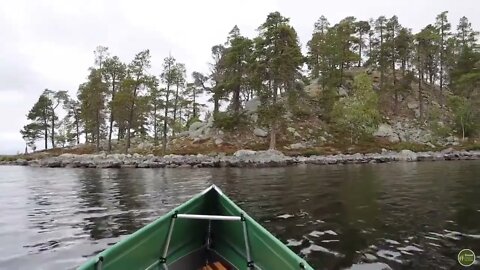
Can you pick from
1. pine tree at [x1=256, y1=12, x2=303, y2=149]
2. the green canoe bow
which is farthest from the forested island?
the green canoe bow

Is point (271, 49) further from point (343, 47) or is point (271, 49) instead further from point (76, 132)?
point (76, 132)

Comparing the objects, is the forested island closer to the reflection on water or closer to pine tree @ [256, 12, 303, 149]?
pine tree @ [256, 12, 303, 149]

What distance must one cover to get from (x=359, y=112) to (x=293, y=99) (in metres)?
12.8

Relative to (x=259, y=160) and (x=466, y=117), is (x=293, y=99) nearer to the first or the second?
(x=259, y=160)

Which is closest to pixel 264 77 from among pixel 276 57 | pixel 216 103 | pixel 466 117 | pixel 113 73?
pixel 276 57

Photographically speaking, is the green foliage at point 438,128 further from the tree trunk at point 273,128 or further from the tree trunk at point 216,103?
the tree trunk at point 216,103

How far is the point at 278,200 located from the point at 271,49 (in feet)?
140

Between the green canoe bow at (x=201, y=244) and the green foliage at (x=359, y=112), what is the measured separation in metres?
57.2

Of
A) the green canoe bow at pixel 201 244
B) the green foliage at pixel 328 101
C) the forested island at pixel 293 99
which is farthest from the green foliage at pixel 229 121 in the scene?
the green canoe bow at pixel 201 244

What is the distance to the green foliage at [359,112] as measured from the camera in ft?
200

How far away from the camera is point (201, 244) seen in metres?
6.63

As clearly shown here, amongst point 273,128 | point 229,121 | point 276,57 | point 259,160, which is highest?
point 276,57

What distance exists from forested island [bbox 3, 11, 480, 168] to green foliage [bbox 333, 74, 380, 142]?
19 cm

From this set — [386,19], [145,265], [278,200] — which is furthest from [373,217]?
[386,19]
